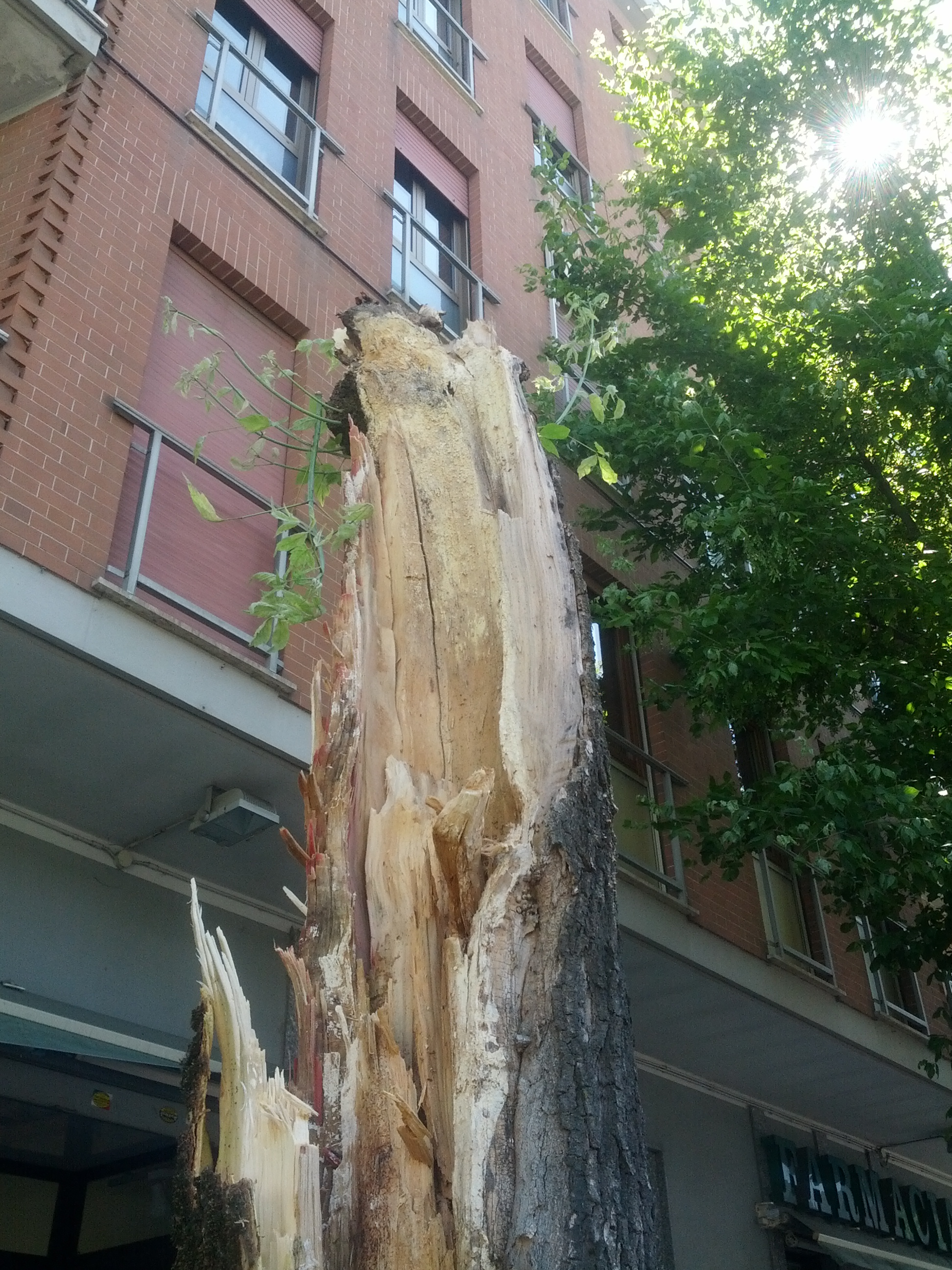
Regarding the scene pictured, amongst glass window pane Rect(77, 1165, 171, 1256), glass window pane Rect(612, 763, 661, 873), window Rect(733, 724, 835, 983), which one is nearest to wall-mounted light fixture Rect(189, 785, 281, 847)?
glass window pane Rect(77, 1165, 171, 1256)

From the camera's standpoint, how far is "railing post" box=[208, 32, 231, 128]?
331 inches

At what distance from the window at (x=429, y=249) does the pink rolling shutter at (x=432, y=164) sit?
0.06 metres

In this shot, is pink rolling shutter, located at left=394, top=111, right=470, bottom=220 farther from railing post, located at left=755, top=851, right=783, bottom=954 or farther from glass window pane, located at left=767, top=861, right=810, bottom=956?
glass window pane, located at left=767, top=861, right=810, bottom=956

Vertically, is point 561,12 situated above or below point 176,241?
above

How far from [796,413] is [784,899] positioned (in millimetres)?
4671

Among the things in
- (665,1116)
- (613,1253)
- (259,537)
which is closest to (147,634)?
(259,537)

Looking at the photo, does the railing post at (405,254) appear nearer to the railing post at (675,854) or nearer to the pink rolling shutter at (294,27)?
the pink rolling shutter at (294,27)

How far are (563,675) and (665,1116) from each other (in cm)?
750

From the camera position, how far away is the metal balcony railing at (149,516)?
6109mm

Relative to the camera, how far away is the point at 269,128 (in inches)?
367

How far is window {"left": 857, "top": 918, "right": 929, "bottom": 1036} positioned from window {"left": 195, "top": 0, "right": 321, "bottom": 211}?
822cm

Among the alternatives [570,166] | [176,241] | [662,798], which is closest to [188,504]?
[176,241]

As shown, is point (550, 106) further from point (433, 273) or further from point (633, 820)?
point (633, 820)

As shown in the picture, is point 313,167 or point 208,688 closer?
point 208,688
